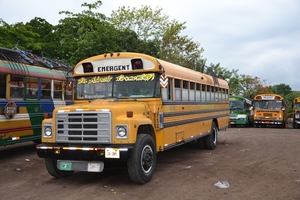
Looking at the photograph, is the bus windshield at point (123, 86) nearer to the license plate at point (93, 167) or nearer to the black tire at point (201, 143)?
the license plate at point (93, 167)

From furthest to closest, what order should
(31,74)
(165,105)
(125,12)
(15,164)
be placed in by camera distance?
(125,12) → (31,74) → (15,164) → (165,105)

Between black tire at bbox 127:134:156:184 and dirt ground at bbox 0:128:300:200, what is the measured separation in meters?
0.19

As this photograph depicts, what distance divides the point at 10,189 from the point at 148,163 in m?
2.61

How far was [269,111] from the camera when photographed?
23328mm

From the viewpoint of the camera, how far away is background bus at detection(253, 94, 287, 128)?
2320 centimetres

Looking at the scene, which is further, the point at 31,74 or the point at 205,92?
the point at 205,92

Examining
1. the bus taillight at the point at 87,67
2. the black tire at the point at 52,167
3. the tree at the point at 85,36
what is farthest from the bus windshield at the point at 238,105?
the black tire at the point at 52,167

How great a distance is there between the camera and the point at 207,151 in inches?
415

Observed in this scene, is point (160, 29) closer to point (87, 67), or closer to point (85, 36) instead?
point (85, 36)

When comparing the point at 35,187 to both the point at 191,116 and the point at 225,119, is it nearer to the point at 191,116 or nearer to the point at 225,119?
the point at 191,116

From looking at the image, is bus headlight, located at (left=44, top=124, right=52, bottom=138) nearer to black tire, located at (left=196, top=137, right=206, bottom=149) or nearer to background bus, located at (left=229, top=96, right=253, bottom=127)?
black tire, located at (left=196, top=137, right=206, bottom=149)

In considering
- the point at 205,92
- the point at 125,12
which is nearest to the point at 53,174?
the point at 205,92

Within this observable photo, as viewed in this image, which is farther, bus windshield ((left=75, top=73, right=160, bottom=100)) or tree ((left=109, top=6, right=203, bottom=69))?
tree ((left=109, top=6, right=203, bottom=69))

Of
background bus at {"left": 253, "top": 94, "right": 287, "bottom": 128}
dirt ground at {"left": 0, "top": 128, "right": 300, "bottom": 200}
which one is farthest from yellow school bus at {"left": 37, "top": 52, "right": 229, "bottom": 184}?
background bus at {"left": 253, "top": 94, "right": 287, "bottom": 128}
